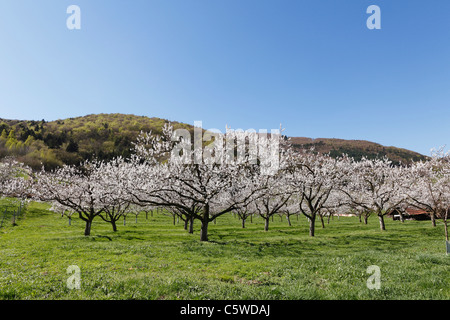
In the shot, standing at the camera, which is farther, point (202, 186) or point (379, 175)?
point (379, 175)

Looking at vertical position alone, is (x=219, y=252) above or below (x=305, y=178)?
below

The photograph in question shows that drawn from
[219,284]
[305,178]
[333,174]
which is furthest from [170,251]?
[333,174]

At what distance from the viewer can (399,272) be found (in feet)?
36.2

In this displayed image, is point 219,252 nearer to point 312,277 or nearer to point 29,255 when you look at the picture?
point 312,277

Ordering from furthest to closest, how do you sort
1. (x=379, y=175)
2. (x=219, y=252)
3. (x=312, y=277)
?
1. (x=379, y=175)
2. (x=219, y=252)
3. (x=312, y=277)

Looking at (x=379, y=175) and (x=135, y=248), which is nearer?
(x=135, y=248)

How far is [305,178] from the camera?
106 feet

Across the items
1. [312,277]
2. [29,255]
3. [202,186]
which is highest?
[202,186]
